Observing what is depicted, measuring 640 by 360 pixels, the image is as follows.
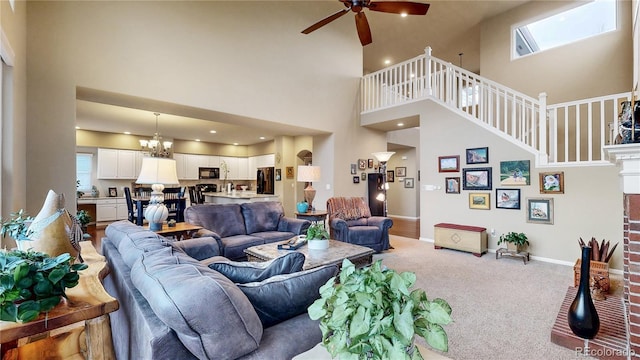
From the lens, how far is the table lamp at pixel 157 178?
306 centimetres

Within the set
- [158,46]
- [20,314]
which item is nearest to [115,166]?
[158,46]

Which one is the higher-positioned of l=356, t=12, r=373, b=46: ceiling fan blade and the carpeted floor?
l=356, t=12, r=373, b=46: ceiling fan blade

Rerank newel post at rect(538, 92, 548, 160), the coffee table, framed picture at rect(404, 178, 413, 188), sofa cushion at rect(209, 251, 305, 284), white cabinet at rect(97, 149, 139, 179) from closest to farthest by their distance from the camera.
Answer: sofa cushion at rect(209, 251, 305, 284)
the coffee table
newel post at rect(538, 92, 548, 160)
white cabinet at rect(97, 149, 139, 179)
framed picture at rect(404, 178, 413, 188)

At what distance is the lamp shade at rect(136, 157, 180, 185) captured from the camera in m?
3.05

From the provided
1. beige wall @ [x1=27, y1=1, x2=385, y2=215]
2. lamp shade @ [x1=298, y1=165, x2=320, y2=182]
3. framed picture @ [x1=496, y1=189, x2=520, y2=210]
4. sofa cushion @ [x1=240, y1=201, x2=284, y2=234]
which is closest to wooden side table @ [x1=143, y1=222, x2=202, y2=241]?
sofa cushion @ [x1=240, y1=201, x2=284, y2=234]

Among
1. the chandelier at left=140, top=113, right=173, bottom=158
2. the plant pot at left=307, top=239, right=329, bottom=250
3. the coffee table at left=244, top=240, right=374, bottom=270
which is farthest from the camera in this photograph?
the chandelier at left=140, top=113, right=173, bottom=158

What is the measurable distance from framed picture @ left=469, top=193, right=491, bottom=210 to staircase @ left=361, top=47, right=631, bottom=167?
92 centimetres

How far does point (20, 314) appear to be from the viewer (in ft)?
2.96

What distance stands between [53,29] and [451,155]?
599 centimetres

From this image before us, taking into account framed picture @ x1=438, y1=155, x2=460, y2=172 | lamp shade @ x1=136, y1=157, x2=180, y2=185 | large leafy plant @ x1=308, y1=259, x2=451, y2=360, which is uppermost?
framed picture @ x1=438, y1=155, x2=460, y2=172

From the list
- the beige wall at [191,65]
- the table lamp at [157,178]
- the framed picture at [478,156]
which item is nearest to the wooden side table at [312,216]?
the beige wall at [191,65]

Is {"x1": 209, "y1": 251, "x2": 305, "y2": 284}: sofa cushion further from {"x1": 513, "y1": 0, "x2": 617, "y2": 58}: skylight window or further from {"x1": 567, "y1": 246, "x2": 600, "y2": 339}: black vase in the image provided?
{"x1": 513, "y1": 0, "x2": 617, "y2": 58}: skylight window

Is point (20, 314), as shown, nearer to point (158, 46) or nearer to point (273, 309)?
point (273, 309)

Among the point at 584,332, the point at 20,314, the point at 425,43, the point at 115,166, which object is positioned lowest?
the point at 584,332
